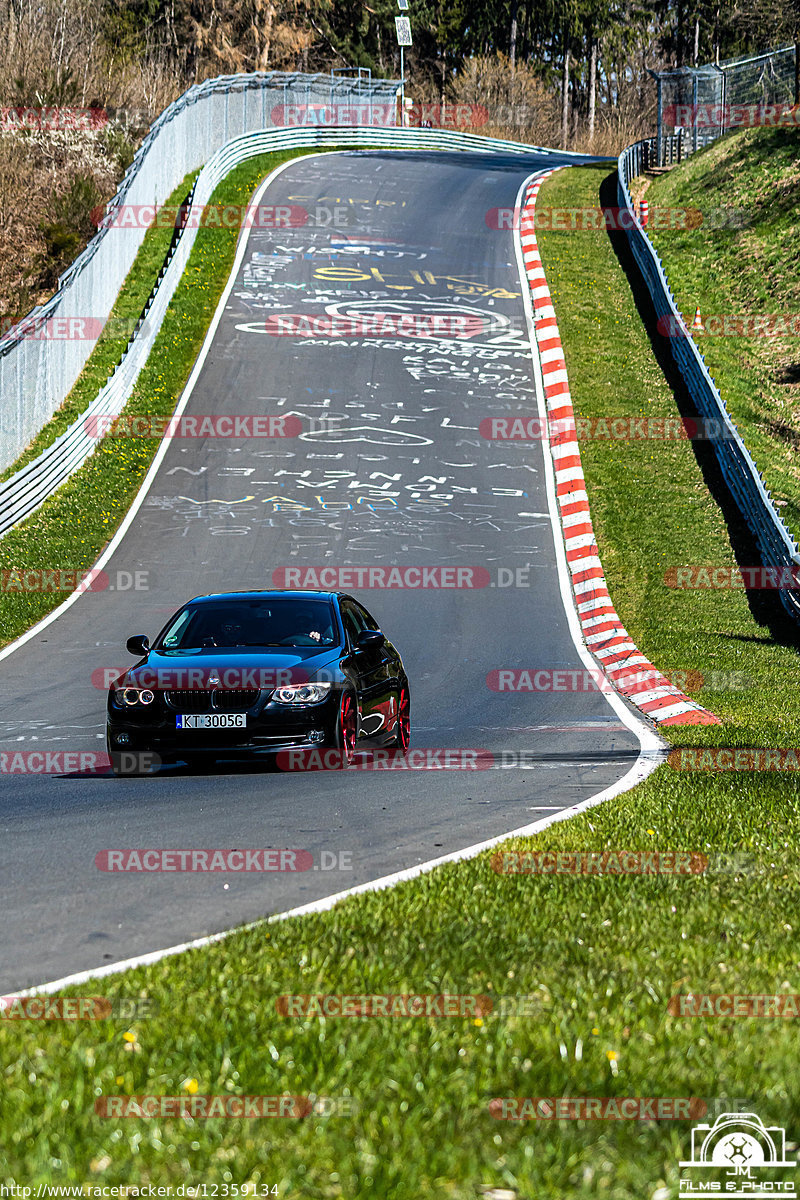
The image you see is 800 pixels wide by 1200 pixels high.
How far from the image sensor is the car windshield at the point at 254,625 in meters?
11.8

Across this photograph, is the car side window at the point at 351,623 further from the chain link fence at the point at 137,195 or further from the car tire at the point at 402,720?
the chain link fence at the point at 137,195

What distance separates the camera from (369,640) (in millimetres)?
11789

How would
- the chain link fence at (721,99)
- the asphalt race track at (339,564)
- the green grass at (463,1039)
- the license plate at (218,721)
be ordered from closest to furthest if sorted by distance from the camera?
the green grass at (463,1039), the asphalt race track at (339,564), the license plate at (218,721), the chain link fence at (721,99)

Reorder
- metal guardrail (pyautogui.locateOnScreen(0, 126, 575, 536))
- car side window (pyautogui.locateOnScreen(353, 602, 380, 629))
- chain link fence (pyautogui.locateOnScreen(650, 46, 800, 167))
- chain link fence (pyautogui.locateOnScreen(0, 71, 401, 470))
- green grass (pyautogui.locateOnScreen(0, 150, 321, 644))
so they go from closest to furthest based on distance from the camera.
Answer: car side window (pyautogui.locateOnScreen(353, 602, 380, 629)) < green grass (pyautogui.locateOnScreen(0, 150, 321, 644)) < metal guardrail (pyautogui.locateOnScreen(0, 126, 575, 536)) < chain link fence (pyautogui.locateOnScreen(0, 71, 401, 470)) < chain link fence (pyautogui.locateOnScreen(650, 46, 800, 167))

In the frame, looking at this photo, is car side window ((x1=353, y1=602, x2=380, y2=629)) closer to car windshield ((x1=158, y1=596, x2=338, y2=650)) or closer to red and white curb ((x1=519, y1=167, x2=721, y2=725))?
car windshield ((x1=158, y1=596, x2=338, y2=650))

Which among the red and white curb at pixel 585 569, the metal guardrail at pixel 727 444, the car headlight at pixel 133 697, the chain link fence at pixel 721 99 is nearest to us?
the car headlight at pixel 133 697

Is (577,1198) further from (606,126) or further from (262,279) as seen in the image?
(606,126)

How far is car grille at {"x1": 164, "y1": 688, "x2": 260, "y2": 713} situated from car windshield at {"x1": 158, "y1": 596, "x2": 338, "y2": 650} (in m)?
1.04

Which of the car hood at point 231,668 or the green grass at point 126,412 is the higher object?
the green grass at point 126,412

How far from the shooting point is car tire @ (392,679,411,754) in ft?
40.4

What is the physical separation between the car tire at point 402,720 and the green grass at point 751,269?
46.6ft

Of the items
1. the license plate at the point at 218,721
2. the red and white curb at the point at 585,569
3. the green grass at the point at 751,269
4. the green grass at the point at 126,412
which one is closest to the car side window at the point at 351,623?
the license plate at the point at 218,721

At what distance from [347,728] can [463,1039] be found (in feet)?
22.1

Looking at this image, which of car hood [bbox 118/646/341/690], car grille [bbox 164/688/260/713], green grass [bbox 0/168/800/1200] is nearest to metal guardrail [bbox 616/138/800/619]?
car hood [bbox 118/646/341/690]
